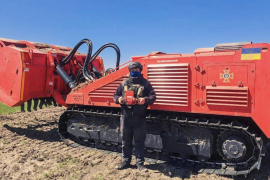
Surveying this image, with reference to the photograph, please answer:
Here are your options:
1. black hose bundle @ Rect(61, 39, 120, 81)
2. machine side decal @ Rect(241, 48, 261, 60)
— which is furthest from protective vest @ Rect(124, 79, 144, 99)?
black hose bundle @ Rect(61, 39, 120, 81)

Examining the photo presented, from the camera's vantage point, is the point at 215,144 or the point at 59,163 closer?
the point at 215,144

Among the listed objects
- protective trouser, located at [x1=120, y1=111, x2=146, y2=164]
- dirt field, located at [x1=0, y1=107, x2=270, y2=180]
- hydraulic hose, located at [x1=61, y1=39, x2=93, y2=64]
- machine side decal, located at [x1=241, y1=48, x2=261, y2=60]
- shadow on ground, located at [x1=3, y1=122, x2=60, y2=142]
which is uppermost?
hydraulic hose, located at [x1=61, y1=39, x2=93, y2=64]

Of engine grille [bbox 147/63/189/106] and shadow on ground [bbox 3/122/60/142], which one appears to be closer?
engine grille [bbox 147/63/189/106]

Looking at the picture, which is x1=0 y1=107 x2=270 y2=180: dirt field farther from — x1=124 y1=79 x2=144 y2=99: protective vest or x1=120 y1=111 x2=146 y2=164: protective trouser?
x1=124 y1=79 x2=144 y2=99: protective vest

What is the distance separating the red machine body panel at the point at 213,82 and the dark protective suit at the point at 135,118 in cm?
26

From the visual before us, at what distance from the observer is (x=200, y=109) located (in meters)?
4.32

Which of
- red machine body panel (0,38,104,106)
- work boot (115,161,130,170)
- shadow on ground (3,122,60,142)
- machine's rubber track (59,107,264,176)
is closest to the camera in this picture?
machine's rubber track (59,107,264,176)

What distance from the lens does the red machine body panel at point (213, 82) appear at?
152 inches

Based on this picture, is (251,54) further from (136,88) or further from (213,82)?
(136,88)

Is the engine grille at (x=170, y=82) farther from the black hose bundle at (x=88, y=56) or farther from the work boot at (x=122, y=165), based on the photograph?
the black hose bundle at (x=88, y=56)

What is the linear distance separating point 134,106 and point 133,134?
69cm

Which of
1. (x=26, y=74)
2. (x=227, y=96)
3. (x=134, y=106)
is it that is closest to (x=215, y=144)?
(x=227, y=96)

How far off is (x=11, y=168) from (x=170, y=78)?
368 centimetres

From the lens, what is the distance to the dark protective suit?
4.50 metres
